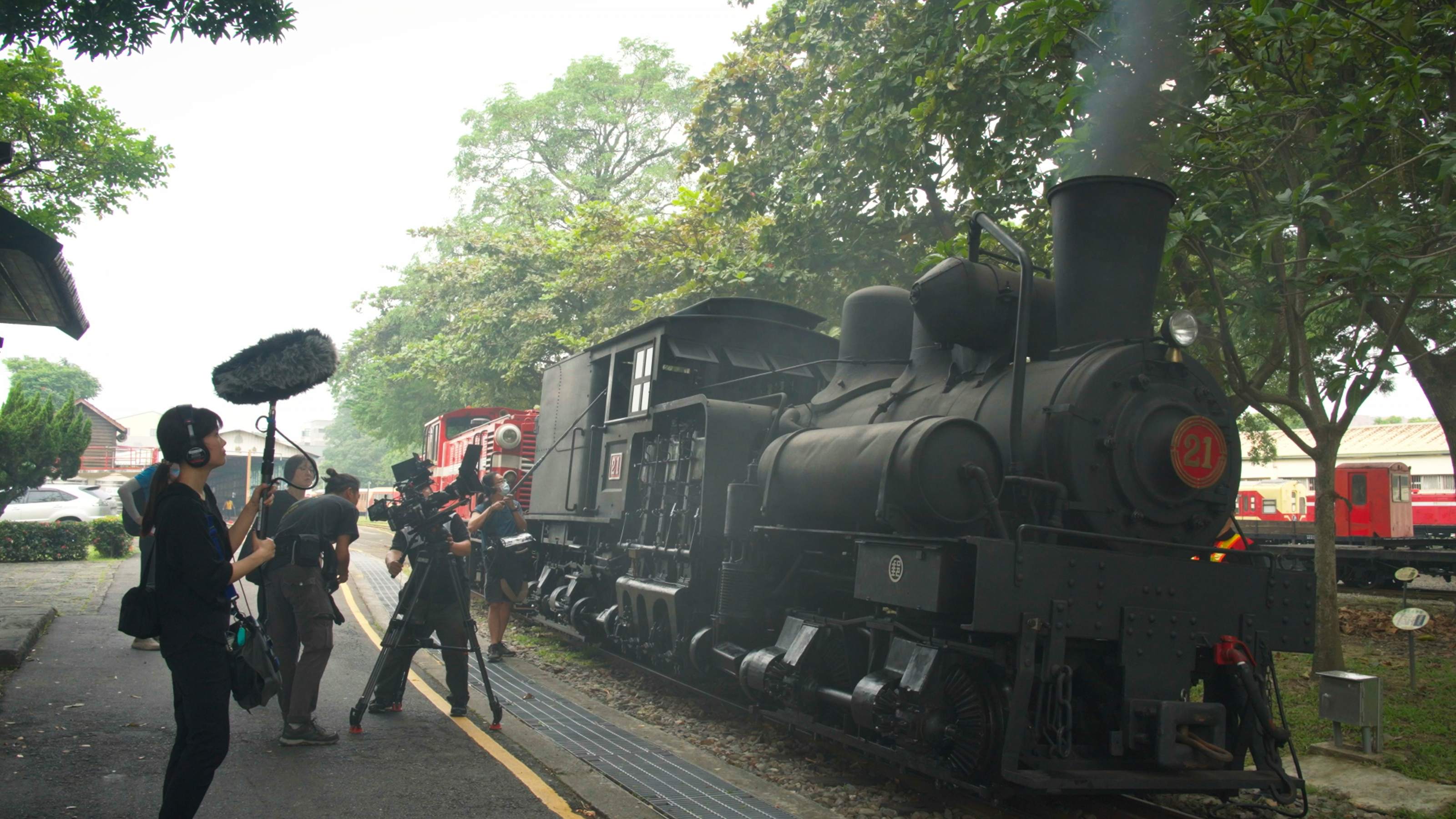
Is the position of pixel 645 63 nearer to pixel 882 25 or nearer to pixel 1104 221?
pixel 882 25

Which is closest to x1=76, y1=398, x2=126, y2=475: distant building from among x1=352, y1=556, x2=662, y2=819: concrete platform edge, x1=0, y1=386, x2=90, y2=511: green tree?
x1=0, y1=386, x2=90, y2=511: green tree

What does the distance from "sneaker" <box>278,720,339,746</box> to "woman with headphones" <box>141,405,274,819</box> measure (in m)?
2.07

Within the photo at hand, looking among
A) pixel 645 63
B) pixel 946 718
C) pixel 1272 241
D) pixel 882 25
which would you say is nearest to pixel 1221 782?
pixel 946 718

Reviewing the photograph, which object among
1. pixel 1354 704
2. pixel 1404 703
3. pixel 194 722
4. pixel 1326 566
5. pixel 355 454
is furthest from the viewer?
pixel 355 454

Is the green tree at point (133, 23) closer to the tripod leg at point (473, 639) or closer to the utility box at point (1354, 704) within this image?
the tripod leg at point (473, 639)

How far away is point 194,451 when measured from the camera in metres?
4.09

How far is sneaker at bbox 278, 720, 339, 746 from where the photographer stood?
5.97m

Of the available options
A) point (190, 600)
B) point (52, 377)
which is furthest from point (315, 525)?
point (52, 377)

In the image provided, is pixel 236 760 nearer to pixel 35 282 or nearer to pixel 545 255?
pixel 35 282

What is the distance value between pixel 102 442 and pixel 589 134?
99.0ft

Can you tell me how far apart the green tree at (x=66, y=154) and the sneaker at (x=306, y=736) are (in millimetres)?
14108

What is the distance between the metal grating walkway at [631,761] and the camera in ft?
17.0

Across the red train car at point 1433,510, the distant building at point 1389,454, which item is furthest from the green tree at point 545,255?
the red train car at point 1433,510

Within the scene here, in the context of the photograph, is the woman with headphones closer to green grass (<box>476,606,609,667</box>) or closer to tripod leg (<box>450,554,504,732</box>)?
tripod leg (<box>450,554,504,732</box>)
